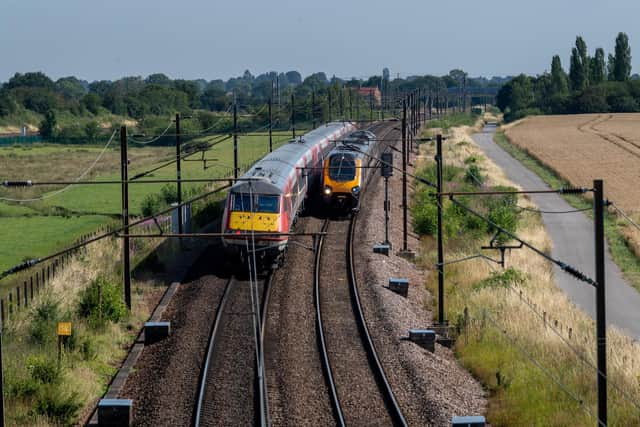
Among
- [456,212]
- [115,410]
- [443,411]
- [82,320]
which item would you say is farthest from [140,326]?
[456,212]

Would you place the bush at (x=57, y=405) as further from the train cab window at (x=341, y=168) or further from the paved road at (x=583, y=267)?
the train cab window at (x=341, y=168)

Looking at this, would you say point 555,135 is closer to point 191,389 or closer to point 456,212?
point 456,212

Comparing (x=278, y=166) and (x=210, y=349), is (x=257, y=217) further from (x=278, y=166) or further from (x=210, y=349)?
(x=210, y=349)

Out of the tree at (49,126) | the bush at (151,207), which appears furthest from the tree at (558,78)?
the bush at (151,207)

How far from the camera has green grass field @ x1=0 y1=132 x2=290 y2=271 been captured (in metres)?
39.7

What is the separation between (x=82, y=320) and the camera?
2277 centimetres

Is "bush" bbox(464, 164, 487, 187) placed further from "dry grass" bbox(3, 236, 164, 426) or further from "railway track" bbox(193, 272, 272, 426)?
"railway track" bbox(193, 272, 272, 426)

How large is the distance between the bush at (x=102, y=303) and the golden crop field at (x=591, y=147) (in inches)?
1371

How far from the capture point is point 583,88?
492ft

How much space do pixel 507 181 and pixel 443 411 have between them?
4811cm

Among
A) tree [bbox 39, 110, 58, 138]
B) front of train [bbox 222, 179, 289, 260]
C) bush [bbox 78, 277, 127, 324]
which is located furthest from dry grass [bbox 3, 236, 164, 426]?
tree [bbox 39, 110, 58, 138]

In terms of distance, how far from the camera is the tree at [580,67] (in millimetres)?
148000

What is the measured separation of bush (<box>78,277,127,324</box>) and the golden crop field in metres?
34.8

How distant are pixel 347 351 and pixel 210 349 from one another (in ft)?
10.9
